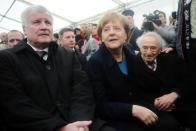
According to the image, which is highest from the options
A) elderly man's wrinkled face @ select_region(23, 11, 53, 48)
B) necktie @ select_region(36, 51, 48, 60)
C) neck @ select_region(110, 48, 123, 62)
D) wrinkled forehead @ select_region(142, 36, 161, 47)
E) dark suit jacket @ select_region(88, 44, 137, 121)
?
elderly man's wrinkled face @ select_region(23, 11, 53, 48)

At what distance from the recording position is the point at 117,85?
7.67ft

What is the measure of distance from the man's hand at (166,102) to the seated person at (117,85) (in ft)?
0.41

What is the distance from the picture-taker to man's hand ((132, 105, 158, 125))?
2170 mm

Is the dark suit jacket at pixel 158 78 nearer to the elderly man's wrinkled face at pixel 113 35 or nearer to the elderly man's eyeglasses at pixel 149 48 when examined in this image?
the elderly man's eyeglasses at pixel 149 48

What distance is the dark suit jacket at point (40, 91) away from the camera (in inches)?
75.8

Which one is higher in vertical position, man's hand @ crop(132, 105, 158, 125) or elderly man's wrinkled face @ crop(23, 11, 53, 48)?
elderly man's wrinkled face @ crop(23, 11, 53, 48)

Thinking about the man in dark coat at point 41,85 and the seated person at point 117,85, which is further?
the seated person at point 117,85

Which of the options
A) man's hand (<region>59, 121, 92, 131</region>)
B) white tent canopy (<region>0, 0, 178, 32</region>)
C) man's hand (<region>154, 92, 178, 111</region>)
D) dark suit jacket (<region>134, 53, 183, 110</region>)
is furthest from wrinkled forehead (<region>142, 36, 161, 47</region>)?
white tent canopy (<region>0, 0, 178, 32</region>)

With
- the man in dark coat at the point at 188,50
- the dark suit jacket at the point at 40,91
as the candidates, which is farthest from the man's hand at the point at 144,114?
the man in dark coat at the point at 188,50

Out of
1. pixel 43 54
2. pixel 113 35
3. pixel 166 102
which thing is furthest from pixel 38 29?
pixel 166 102

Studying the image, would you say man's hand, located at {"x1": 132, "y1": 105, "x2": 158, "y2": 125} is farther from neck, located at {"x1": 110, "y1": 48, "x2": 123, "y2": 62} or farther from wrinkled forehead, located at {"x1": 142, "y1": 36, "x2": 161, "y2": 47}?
wrinkled forehead, located at {"x1": 142, "y1": 36, "x2": 161, "y2": 47}

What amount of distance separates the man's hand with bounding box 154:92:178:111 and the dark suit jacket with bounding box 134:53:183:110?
0.05 m

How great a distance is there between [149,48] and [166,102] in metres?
0.60

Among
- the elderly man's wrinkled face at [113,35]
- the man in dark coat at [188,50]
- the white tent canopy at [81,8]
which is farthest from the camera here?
the white tent canopy at [81,8]
